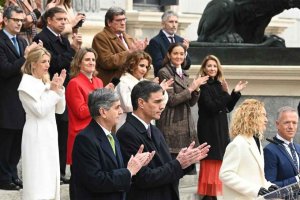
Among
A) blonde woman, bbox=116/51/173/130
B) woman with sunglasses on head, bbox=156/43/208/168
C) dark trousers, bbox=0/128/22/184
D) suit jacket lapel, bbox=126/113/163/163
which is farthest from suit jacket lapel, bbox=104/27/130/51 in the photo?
suit jacket lapel, bbox=126/113/163/163

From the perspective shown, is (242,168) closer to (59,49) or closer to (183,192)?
(59,49)

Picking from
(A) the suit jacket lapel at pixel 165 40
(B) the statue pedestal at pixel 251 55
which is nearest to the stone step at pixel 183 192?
(A) the suit jacket lapel at pixel 165 40

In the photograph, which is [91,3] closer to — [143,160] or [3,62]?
[3,62]

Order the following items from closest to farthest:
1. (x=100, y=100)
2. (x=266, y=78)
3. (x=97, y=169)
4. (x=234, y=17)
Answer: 1. (x=97, y=169)
2. (x=100, y=100)
3. (x=266, y=78)
4. (x=234, y=17)

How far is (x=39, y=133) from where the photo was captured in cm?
1003

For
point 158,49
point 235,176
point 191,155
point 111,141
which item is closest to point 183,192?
point 158,49

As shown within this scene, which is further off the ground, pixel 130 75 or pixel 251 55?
pixel 251 55

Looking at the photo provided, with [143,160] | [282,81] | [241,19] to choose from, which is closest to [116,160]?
[143,160]

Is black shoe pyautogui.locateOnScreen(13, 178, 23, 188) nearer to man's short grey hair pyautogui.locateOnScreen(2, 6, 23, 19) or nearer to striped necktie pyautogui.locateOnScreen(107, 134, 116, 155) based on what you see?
man's short grey hair pyautogui.locateOnScreen(2, 6, 23, 19)

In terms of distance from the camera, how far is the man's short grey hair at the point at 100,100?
8188 millimetres

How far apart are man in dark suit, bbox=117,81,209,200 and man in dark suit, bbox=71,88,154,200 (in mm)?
205

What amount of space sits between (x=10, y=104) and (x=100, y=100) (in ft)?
9.39

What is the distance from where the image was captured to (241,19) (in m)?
15.1

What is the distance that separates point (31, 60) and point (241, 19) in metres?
5.47
